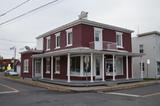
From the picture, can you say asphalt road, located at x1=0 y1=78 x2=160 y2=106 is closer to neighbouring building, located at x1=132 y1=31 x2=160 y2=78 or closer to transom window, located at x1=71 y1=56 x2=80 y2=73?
transom window, located at x1=71 y1=56 x2=80 y2=73

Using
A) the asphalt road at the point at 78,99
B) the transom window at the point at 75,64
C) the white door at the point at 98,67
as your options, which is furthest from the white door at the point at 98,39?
the asphalt road at the point at 78,99

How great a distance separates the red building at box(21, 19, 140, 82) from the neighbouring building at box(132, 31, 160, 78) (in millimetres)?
6062

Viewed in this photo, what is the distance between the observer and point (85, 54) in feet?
74.6

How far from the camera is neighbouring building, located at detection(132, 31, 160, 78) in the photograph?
3272cm

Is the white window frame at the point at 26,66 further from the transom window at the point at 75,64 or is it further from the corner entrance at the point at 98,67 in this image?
the corner entrance at the point at 98,67

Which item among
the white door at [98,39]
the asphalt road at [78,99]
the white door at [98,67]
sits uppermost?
the white door at [98,39]

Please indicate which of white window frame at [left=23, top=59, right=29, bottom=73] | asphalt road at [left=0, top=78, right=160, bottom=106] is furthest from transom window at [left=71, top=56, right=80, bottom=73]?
white window frame at [left=23, top=59, right=29, bottom=73]

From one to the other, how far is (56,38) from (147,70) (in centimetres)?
1560

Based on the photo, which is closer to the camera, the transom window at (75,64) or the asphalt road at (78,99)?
the asphalt road at (78,99)

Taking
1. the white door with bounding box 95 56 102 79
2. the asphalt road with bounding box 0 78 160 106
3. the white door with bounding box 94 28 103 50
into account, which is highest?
the white door with bounding box 94 28 103 50

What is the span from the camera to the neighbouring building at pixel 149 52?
32.7 m

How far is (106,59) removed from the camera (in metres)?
25.9

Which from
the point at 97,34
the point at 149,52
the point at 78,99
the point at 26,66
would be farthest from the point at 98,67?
the point at 149,52

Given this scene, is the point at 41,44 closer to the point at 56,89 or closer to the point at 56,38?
the point at 56,38
